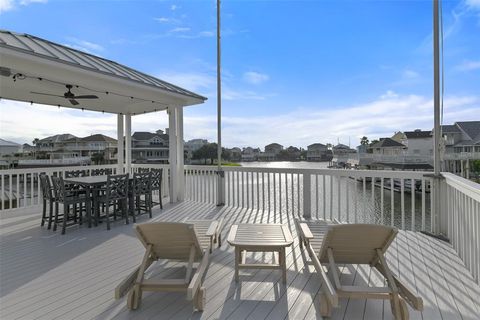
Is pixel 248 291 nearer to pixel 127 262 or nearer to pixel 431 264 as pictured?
pixel 127 262

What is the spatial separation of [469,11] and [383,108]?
489 inches

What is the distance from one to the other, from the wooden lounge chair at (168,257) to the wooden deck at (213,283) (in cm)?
14

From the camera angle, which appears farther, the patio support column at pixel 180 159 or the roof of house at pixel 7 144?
the roof of house at pixel 7 144

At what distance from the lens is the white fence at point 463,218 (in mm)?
2379

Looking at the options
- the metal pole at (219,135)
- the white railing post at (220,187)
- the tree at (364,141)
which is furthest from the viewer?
the tree at (364,141)

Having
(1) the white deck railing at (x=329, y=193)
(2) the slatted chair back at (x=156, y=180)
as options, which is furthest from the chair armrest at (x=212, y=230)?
(2) the slatted chair back at (x=156, y=180)

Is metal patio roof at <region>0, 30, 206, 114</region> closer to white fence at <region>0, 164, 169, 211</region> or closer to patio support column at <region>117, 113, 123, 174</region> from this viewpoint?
patio support column at <region>117, 113, 123, 174</region>

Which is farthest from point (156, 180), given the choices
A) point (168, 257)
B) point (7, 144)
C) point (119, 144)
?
point (7, 144)

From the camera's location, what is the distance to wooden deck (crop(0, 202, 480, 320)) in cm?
197

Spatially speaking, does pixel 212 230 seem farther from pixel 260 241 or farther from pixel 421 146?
pixel 421 146

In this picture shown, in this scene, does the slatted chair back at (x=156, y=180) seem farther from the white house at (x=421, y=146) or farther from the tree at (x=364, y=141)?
the tree at (x=364, y=141)

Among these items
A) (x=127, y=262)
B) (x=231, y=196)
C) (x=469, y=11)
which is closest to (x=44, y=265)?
(x=127, y=262)

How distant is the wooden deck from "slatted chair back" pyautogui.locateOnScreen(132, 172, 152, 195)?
133 centimetres

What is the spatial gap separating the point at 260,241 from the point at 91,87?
14.6ft
